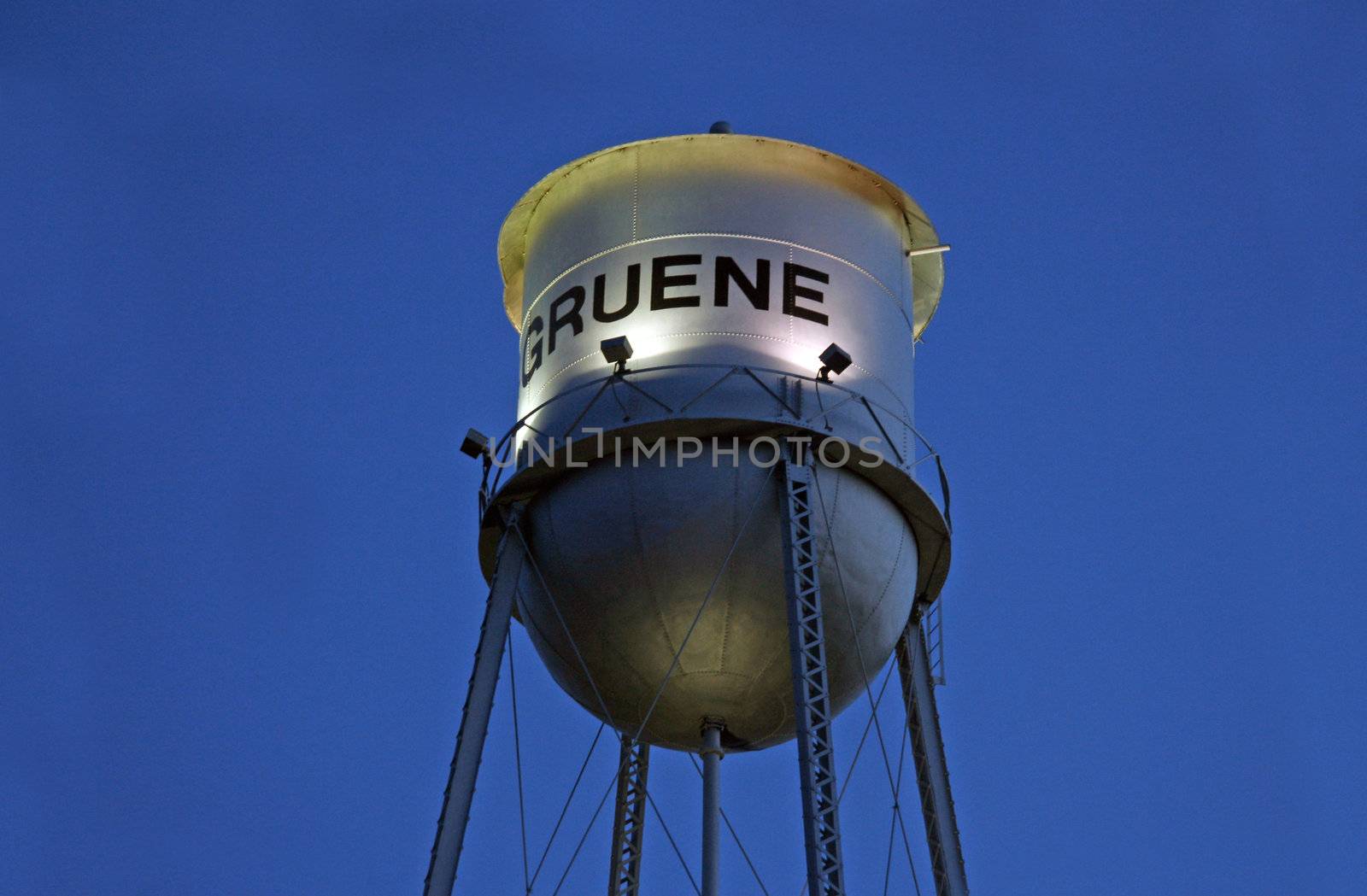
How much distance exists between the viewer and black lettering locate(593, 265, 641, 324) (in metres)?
18.0

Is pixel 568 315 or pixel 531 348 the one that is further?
pixel 531 348

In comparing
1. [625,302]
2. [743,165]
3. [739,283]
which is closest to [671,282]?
[625,302]

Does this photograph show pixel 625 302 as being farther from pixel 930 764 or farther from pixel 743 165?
pixel 930 764

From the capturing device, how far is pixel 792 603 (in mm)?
16422

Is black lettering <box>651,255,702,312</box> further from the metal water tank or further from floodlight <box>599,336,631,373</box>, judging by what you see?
floodlight <box>599,336,631,373</box>

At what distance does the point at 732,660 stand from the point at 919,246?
18.2 ft

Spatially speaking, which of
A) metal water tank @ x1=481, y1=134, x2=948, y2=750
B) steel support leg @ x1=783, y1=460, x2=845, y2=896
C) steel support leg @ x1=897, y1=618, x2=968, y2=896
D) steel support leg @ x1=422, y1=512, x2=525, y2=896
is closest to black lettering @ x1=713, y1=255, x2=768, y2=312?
metal water tank @ x1=481, y1=134, x2=948, y2=750

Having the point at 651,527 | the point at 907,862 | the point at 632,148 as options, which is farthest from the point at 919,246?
the point at 907,862

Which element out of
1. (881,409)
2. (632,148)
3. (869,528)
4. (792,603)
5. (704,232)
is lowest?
(792,603)

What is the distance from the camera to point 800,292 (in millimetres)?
18125

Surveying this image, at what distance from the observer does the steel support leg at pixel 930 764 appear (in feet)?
60.4

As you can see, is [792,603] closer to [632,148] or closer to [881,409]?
[881,409]

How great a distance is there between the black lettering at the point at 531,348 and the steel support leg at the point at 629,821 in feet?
13.6

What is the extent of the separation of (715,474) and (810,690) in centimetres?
229
